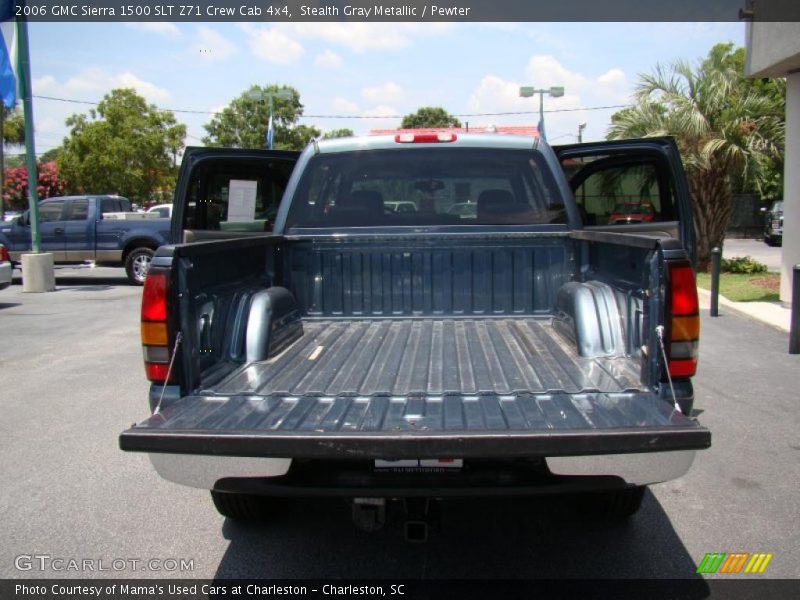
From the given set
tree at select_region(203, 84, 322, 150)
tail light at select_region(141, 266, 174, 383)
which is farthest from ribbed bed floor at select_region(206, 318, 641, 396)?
tree at select_region(203, 84, 322, 150)

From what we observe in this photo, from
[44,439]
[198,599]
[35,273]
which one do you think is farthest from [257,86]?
[198,599]

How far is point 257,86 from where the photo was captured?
36594mm

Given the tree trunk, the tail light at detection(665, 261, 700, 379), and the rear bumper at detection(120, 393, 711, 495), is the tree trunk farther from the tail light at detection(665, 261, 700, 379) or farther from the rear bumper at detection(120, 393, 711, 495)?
the rear bumper at detection(120, 393, 711, 495)

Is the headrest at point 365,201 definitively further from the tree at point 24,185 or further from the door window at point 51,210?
the tree at point 24,185

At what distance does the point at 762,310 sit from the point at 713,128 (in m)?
5.90

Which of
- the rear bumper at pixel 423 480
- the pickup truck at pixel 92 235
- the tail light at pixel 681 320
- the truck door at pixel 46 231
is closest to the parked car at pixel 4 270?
the pickup truck at pixel 92 235

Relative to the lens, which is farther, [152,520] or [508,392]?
[152,520]

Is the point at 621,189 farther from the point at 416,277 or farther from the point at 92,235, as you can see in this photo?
the point at 92,235

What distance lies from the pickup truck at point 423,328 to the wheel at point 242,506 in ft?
0.05

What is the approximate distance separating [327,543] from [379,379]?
0.93m

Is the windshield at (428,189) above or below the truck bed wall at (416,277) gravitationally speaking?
above

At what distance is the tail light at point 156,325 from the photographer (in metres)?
2.97

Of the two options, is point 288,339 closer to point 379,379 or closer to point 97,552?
point 379,379

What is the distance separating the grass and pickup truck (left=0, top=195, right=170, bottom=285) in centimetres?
1096
